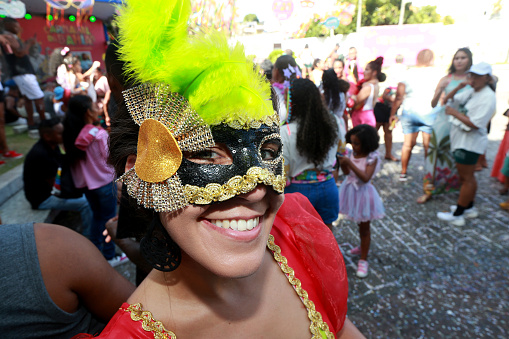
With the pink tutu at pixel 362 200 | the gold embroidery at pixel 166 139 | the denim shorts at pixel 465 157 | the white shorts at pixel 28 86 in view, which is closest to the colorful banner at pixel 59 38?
the white shorts at pixel 28 86

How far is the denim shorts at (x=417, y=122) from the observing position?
527cm

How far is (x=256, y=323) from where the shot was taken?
4.00 feet

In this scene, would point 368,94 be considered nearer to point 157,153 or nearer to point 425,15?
point 157,153

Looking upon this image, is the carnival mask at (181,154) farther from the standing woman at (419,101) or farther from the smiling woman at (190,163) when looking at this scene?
the standing woman at (419,101)

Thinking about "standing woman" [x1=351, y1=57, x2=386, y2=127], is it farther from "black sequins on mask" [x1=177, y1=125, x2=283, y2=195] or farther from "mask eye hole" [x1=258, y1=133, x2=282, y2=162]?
"black sequins on mask" [x1=177, y1=125, x2=283, y2=195]

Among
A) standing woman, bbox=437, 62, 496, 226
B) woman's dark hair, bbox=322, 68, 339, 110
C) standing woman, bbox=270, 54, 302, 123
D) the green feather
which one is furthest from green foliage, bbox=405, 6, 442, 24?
the green feather

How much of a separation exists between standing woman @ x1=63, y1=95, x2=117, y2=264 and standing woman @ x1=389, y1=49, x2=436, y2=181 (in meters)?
4.88

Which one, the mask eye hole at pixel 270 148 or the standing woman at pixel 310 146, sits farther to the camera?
the standing woman at pixel 310 146

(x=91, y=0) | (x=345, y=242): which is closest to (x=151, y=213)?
(x=345, y=242)

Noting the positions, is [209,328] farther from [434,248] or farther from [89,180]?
[434,248]

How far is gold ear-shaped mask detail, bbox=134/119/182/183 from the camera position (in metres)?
0.96

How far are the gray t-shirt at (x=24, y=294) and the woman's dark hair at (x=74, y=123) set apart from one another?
7.95ft

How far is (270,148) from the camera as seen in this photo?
1.13 m

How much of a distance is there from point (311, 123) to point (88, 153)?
7.96ft
